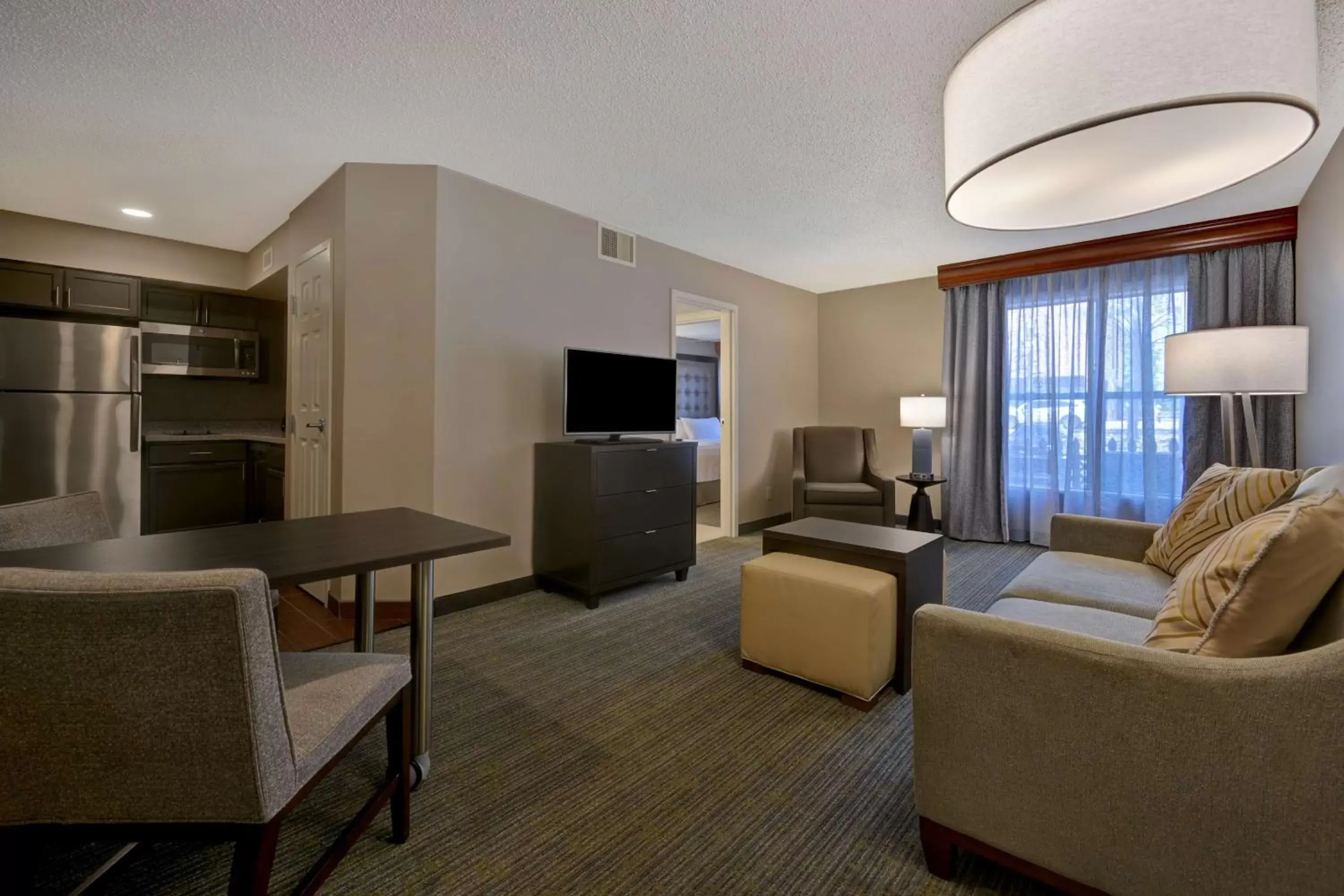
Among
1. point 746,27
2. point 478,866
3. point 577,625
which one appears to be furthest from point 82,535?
Answer: point 746,27

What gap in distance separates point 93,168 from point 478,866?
3937mm

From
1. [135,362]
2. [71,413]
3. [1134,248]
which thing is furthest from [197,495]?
[1134,248]

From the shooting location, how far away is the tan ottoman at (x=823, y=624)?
78.7 inches

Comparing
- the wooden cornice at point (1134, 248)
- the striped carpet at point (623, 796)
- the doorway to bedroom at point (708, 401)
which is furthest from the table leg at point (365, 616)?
the wooden cornice at point (1134, 248)

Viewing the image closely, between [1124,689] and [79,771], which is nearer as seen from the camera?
[79,771]

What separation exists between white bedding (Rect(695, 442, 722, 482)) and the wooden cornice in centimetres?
280

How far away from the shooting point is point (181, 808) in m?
0.88

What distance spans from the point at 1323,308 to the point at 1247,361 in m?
0.67

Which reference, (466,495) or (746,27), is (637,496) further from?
(746,27)

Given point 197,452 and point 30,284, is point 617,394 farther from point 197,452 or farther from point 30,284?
point 30,284

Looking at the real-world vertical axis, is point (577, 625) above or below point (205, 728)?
below

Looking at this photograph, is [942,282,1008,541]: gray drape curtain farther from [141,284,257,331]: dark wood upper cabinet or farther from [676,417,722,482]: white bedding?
[141,284,257,331]: dark wood upper cabinet

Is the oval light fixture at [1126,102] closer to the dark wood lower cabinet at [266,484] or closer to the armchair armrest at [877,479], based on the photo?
the armchair armrest at [877,479]

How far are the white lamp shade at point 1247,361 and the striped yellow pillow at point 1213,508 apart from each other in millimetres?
718
